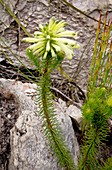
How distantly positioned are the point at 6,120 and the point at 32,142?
0.19 meters

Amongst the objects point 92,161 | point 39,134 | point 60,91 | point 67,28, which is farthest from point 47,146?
point 67,28

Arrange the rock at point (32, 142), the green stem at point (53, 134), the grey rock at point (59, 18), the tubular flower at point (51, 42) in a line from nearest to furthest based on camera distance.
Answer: the tubular flower at point (51, 42) → the green stem at point (53, 134) → the rock at point (32, 142) → the grey rock at point (59, 18)

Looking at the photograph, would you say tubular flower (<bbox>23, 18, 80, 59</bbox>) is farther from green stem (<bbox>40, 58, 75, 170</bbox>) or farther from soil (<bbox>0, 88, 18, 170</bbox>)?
soil (<bbox>0, 88, 18, 170</bbox>)

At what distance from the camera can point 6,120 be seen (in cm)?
183

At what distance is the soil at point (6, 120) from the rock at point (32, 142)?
38 millimetres

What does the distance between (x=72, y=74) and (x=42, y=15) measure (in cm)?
36

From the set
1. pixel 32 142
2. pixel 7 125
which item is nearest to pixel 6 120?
pixel 7 125

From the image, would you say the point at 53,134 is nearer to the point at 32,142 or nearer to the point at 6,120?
the point at 32,142

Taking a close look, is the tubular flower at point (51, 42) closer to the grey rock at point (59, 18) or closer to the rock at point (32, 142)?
the rock at point (32, 142)

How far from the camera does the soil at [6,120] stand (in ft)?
5.70

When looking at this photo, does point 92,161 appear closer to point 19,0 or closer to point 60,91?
point 60,91

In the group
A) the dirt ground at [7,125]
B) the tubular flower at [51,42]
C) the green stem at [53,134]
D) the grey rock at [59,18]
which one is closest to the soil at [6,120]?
the dirt ground at [7,125]

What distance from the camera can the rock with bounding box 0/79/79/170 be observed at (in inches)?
65.4

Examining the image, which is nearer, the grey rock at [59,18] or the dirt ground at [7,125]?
the dirt ground at [7,125]
